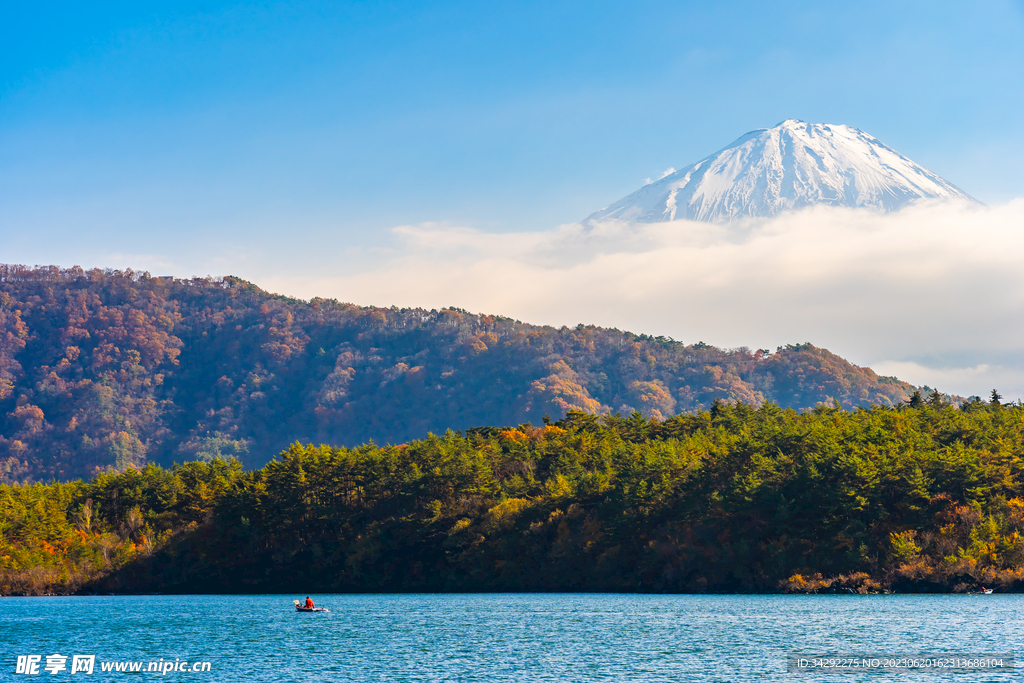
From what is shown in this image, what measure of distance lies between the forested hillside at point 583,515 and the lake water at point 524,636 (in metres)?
7.29

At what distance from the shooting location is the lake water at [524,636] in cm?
3962

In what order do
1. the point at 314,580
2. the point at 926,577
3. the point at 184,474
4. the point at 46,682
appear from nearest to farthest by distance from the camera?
the point at 46,682 < the point at 926,577 < the point at 314,580 < the point at 184,474

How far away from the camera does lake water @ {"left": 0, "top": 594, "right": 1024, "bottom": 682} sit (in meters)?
39.6

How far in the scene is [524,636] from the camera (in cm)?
5047

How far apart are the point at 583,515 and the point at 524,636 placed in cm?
3843

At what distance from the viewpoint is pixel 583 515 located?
290 ft

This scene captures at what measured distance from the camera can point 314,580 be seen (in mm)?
93812

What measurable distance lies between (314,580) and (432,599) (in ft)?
65.3

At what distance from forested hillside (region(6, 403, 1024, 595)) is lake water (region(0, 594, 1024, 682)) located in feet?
23.9

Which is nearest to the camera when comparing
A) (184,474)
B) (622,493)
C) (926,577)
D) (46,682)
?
(46,682)

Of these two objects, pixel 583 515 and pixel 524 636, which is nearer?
pixel 524 636

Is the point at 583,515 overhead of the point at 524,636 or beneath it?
overhead

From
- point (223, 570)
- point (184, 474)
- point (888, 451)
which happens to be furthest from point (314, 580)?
point (888, 451)

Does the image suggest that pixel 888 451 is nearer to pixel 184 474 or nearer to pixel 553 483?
pixel 553 483
